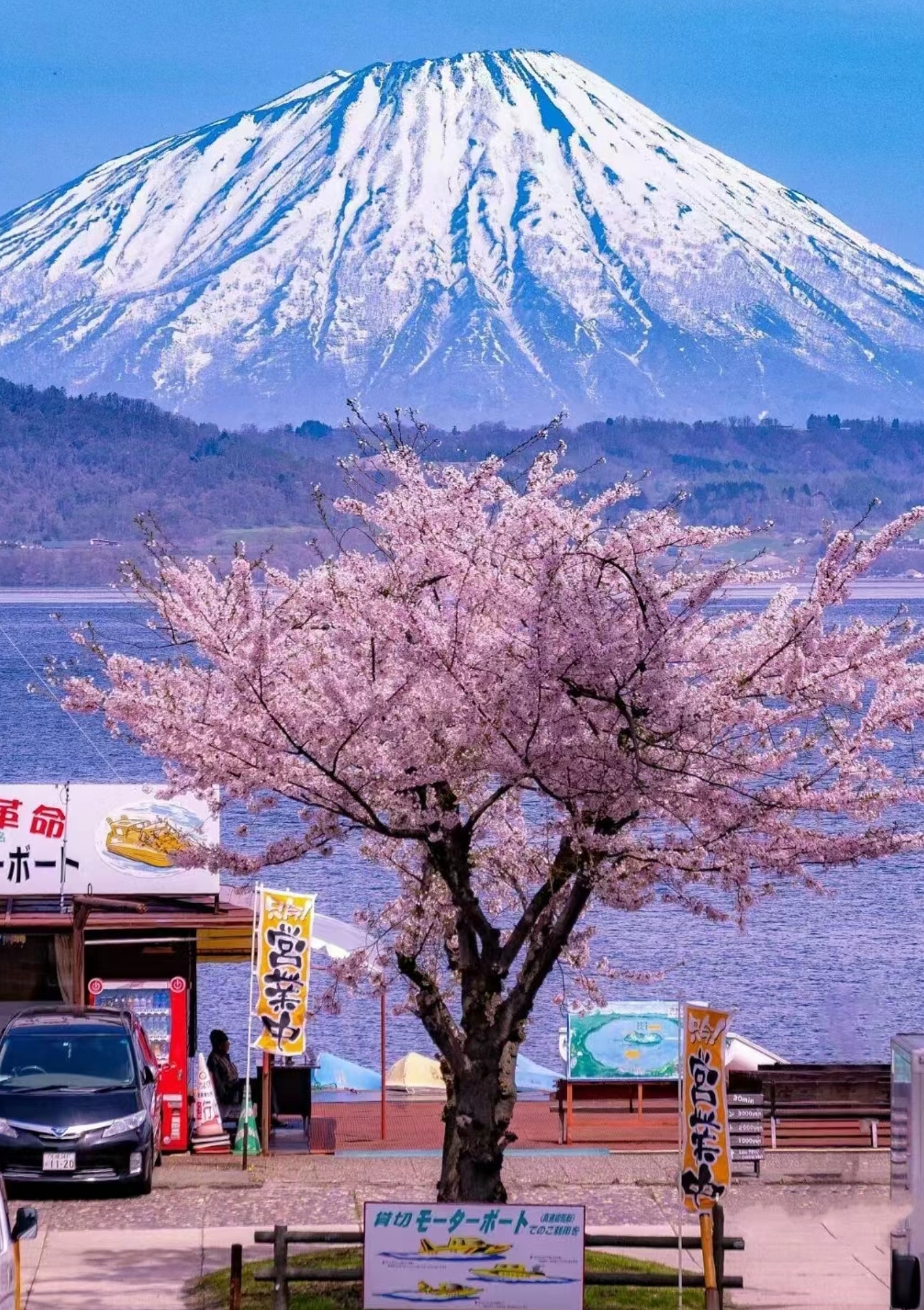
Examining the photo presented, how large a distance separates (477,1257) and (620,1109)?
485 inches

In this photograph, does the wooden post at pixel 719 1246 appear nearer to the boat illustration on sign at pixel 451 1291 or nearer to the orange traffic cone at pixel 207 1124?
the boat illustration on sign at pixel 451 1291

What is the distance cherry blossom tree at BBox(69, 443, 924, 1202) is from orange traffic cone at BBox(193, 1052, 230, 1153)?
6442 mm

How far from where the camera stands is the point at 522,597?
12945mm

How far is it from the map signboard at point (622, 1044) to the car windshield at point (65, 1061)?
236 inches

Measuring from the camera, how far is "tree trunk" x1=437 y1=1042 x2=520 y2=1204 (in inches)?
541

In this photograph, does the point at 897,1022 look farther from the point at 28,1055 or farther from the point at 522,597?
the point at 522,597

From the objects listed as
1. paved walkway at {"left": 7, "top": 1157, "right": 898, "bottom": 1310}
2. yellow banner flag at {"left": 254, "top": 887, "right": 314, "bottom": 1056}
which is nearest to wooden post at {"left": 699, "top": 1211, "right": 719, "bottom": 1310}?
paved walkway at {"left": 7, "top": 1157, "right": 898, "bottom": 1310}

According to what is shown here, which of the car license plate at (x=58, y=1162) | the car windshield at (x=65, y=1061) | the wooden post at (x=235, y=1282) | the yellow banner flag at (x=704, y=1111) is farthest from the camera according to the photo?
the car windshield at (x=65, y=1061)

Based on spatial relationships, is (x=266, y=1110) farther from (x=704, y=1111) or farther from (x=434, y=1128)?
(x=704, y=1111)

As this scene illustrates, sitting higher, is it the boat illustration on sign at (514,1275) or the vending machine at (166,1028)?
the vending machine at (166,1028)

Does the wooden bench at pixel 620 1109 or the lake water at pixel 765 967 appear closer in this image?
the wooden bench at pixel 620 1109

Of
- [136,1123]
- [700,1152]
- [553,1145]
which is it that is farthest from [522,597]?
[553,1145]

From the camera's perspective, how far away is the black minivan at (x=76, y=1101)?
17.1 m

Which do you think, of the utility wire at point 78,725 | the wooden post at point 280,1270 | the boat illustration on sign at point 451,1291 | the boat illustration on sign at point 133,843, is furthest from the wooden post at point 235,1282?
the boat illustration on sign at point 133,843
